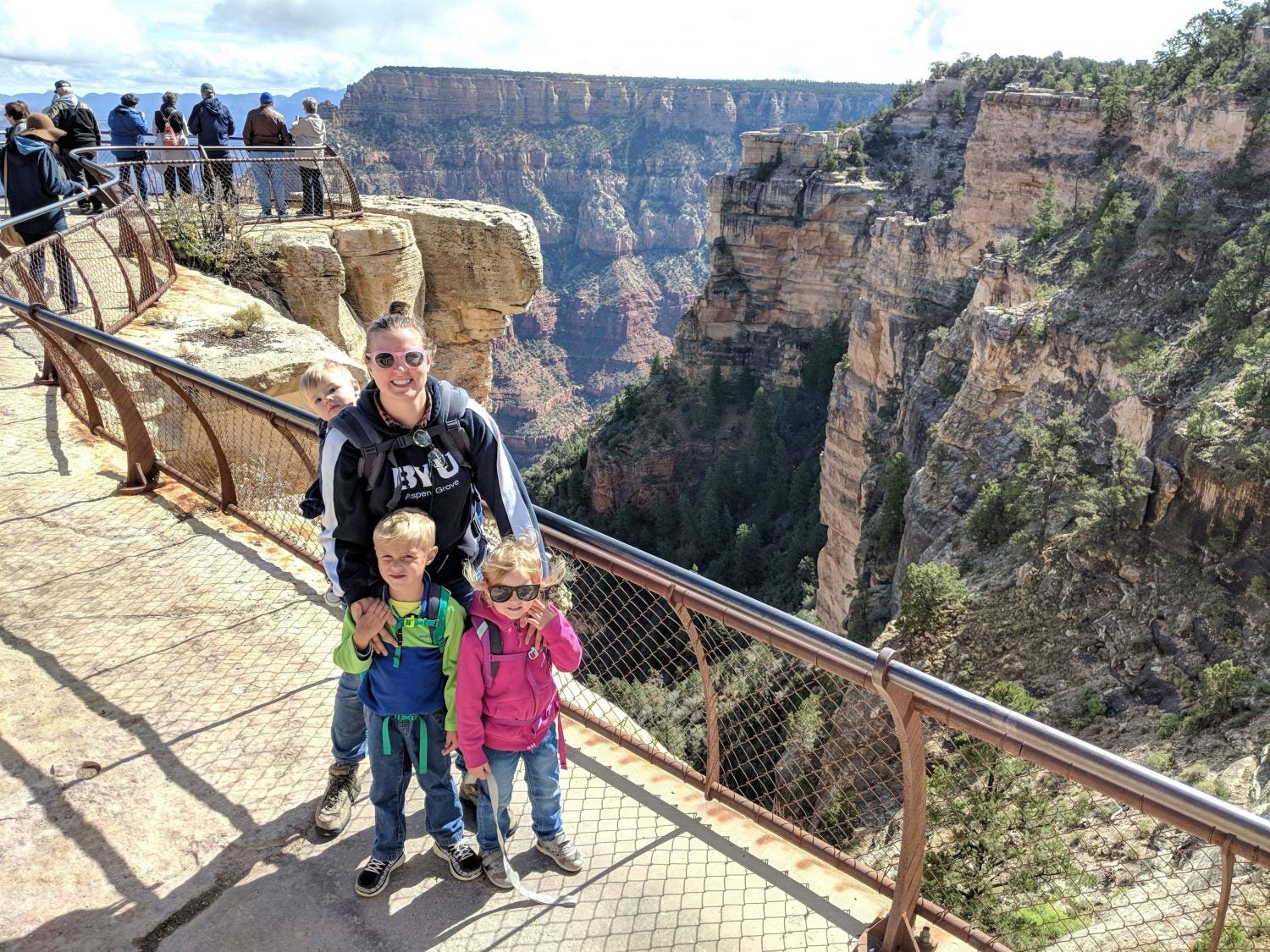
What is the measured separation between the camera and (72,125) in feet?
44.9

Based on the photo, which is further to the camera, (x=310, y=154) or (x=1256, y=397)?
(x=310, y=154)

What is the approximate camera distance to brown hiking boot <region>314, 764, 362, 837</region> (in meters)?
3.84

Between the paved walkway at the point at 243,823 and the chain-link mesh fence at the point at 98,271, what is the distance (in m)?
4.62

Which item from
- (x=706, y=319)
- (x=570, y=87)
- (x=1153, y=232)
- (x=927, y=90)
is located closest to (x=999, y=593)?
(x=1153, y=232)

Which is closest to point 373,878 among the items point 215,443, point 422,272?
point 215,443

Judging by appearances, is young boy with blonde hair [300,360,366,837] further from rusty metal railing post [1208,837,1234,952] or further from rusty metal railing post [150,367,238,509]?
rusty metal railing post [1208,837,1234,952]

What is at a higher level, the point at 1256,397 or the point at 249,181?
the point at 249,181

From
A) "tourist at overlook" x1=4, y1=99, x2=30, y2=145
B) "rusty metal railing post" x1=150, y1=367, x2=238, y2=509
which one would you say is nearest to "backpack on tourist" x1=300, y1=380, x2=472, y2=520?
"rusty metal railing post" x1=150, y1=367, x2=238, y2=509

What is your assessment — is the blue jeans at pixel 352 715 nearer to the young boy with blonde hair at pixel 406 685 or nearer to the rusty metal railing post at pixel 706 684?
the young boy with blonde hair at pixel 406 685

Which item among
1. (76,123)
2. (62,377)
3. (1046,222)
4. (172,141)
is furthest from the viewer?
(1046,222)

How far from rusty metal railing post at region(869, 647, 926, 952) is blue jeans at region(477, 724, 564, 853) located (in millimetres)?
1266

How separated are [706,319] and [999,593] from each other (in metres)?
34.1

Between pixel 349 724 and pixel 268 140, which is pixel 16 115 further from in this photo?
pixel 349 724

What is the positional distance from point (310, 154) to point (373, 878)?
13608mm
